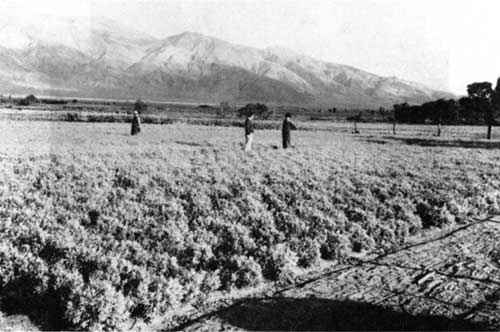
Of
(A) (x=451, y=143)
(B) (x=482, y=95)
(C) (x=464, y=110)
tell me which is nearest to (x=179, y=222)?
(A) (x=451, y=143)

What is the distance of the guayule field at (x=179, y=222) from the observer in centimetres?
687

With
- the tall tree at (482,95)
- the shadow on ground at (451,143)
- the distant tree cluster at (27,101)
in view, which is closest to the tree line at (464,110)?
the tall tree at (482,95)

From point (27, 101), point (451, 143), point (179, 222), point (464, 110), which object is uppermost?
point (27, 101)

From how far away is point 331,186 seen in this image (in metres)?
14.4

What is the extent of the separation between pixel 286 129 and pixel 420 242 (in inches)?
604

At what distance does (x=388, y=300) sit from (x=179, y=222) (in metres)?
4.25

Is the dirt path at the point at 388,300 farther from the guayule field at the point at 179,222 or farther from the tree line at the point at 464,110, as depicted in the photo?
the tree line at the point at 464,110

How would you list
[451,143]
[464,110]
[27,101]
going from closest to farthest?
[451,143] → [464,110] → [27,101]

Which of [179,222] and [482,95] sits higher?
[482,95]

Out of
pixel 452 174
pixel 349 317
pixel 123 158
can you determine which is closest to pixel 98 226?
pixel 349 317

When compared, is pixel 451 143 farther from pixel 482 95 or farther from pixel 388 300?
pixel 388 300

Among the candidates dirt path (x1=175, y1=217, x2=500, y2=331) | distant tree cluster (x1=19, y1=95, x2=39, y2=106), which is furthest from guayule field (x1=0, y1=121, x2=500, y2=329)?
distant tree cluster (x1=19, y1=95, x2=39, y2=106)

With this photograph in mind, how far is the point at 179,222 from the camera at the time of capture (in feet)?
30.8

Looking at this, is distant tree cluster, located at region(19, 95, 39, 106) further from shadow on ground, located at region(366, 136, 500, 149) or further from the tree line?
shadow on ground, located at region(366, 136, 500, 149)
